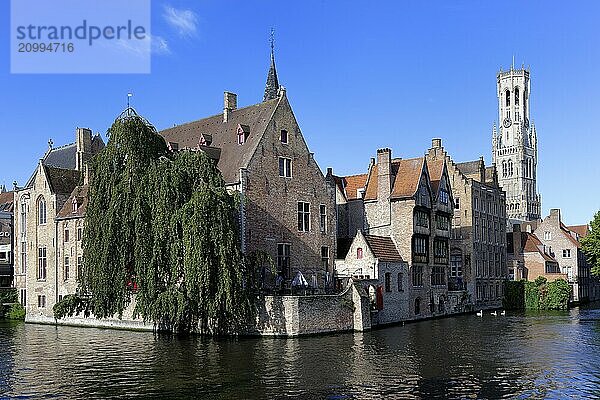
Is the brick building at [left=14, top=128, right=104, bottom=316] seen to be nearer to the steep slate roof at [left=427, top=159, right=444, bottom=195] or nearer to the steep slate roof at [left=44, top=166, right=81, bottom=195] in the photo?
the steep slate roof at [left=44, top=166, right=81, bottom=195]

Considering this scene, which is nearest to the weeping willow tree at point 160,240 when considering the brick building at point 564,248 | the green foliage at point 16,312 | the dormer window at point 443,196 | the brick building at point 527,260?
the green foliage at point 16,312

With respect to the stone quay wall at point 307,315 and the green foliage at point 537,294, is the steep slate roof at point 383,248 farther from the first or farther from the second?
the green foliage at point 537,294

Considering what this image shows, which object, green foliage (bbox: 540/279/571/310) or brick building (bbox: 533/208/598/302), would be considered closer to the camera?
green foliage (bbox: 540/279/571/310)

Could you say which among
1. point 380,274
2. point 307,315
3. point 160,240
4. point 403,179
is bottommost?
point 307,315

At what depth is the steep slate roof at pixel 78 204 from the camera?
54.6 metres

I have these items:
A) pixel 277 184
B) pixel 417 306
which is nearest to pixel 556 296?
pixel 417 306

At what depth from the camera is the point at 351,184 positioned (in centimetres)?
6106

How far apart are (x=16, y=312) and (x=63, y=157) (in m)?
17.0

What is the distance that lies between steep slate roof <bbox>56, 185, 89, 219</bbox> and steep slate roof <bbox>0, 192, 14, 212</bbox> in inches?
981

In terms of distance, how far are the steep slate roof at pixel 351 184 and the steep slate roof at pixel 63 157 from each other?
26095mm

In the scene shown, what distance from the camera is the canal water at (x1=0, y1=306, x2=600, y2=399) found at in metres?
25.3

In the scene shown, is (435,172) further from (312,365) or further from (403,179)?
(312,365)

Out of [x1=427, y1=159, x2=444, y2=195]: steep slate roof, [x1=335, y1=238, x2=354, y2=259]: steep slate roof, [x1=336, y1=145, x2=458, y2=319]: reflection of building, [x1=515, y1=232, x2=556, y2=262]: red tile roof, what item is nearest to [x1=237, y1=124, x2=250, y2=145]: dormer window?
[x1=336, y1=145, x2=458, y2=319]: reflection of building

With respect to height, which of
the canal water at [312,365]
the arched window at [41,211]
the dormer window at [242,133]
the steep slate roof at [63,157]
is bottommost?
the canal water at [312,365]
